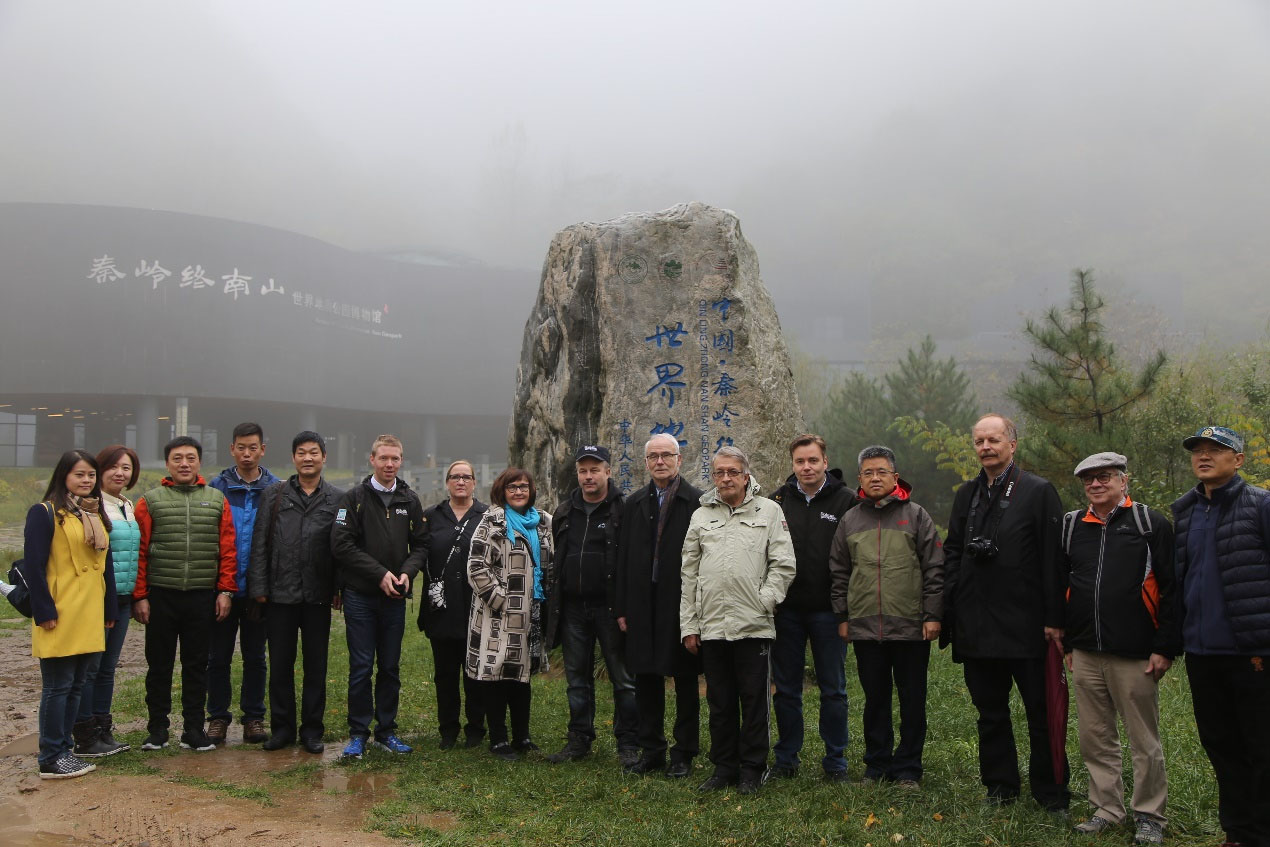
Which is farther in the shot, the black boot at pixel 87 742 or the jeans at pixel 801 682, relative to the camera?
the black boot at pixel 87 742

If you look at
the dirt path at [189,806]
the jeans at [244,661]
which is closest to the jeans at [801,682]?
the dirt path at [189,806]

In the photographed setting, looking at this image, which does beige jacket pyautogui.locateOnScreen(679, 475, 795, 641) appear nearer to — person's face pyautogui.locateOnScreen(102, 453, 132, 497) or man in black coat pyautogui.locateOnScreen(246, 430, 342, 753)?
man in black coat pyautogui.locateOnScreen(246, 430, 342, 753)

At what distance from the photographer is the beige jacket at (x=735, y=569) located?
15.4ft

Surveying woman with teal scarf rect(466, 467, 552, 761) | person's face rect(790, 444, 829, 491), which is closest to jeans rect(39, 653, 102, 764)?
woman with teal scarf rect(466, 467, 552, 761)

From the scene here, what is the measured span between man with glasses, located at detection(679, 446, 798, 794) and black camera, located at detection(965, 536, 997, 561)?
0.90m

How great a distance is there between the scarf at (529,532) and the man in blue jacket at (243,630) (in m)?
1.66

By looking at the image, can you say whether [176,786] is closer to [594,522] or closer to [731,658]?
[594,522]

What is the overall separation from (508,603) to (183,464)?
2.20 m

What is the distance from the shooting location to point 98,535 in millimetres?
5148

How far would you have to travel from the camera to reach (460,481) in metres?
5.57

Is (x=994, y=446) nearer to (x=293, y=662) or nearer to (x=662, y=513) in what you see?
(x=662, y=513)

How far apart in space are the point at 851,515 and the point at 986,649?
946 mm

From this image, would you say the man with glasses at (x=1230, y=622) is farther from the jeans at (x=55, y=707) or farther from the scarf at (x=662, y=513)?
the jeans at (x=55, y=707)

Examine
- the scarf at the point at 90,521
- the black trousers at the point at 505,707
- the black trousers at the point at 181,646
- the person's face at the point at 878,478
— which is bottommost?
the black trousers at the point at 505,707
